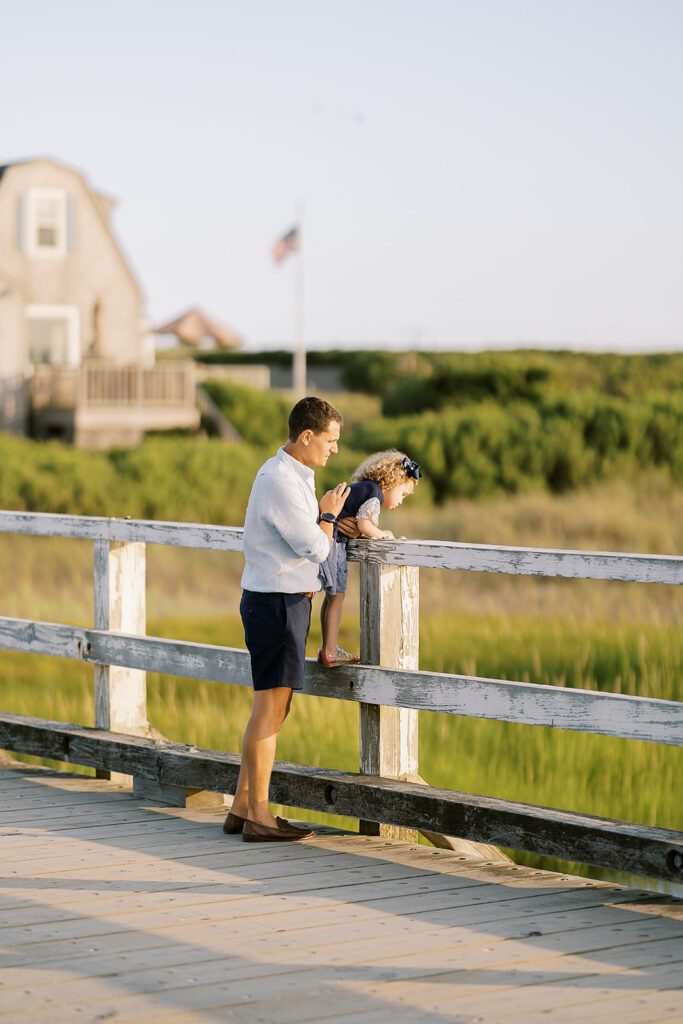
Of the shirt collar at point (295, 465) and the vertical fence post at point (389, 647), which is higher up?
the shirt collar at point (295, 465)

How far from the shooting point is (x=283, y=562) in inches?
218

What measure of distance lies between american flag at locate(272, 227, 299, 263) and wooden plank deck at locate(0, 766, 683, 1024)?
3405cm

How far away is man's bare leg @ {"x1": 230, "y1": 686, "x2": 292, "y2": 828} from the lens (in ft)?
18.4

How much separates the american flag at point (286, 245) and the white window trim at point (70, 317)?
535 cm

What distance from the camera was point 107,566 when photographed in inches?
264

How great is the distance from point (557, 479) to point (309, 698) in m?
20.5

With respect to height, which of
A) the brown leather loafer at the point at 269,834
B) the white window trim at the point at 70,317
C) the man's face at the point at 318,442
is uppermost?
the white window trim at the point at 70,317

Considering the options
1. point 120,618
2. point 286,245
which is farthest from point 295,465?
point 286,245

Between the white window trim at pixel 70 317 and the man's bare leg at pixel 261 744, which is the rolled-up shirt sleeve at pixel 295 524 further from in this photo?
the white window trim at pixel 70 317

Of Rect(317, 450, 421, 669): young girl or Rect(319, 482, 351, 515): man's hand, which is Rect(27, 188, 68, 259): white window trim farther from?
Rect(319, 482, 351, 515): man's hand

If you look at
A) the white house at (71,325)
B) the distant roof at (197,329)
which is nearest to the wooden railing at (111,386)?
the white house at (71,325)

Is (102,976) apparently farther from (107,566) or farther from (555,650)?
(555,650)

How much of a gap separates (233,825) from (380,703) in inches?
29.9

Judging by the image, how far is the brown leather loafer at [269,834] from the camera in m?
5.75
